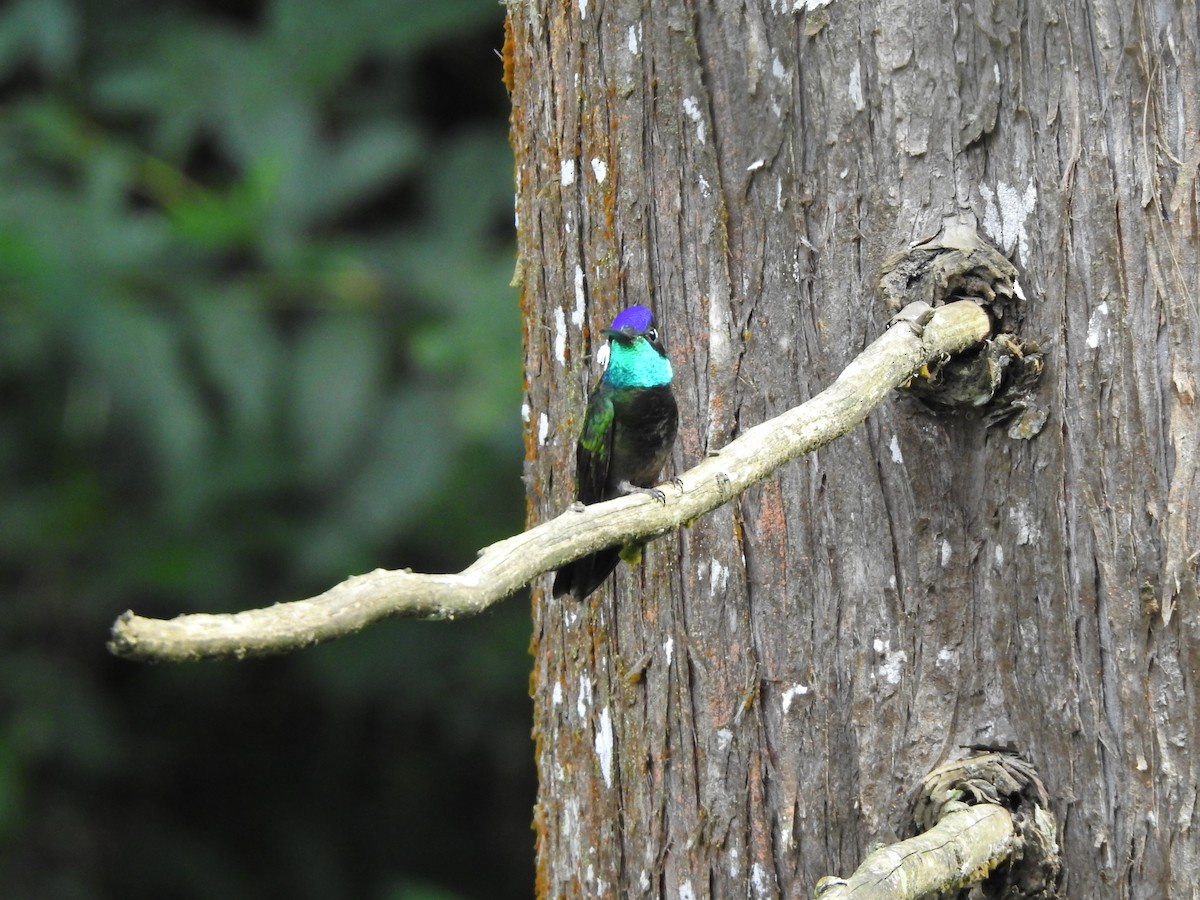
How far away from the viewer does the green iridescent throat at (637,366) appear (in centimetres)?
224

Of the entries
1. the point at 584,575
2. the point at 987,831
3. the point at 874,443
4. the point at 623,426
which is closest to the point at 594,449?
the point at 623,426

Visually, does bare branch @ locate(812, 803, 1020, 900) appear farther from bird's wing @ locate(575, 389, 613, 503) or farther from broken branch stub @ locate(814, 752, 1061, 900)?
bird's wing @ locate(575, 389, 613, 503)

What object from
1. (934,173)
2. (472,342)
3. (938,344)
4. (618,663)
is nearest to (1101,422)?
(938,344)

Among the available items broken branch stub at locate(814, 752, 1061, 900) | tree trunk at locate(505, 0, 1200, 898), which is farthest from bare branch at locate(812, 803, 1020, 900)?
tree trunk at locate(505, 0, 1200, 898)

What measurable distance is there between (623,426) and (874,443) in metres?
0.84

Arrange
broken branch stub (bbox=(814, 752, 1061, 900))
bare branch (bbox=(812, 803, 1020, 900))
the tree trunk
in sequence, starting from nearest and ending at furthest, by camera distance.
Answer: bare branch (bbox=(812, 803, 1020, 900)) → broken branch stub (bbox=(814, 752, 1061, 900)) → the tree trunk

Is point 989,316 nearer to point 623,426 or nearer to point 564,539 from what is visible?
point 564,539

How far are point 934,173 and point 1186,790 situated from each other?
928 millimetres

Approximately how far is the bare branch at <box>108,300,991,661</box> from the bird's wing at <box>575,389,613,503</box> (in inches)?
30.3

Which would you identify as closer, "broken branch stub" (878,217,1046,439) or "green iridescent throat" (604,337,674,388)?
"broken branch stub" (878,217,1046,439)

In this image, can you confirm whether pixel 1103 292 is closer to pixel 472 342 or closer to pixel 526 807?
pixel 472 342

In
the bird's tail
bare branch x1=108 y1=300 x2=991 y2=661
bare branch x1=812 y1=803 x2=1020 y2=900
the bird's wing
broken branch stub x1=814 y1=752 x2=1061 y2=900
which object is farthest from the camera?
the bird's wing

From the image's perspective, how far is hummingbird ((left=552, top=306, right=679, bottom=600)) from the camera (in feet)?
7.09

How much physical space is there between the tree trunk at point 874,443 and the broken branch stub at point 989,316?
0.02 meters
